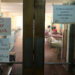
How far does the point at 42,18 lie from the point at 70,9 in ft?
1.27

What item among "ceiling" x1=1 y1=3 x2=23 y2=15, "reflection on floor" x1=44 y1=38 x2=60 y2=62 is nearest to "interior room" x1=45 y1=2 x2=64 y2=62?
"reflection on floor" x1=44 y1=38 x2=60 y2=62

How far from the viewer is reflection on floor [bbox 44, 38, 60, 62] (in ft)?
5.61

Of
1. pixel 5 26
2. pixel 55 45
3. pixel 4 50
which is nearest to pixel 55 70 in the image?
pixel 55 45

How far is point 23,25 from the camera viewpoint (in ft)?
5.25

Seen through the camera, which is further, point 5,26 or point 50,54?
point 50,54

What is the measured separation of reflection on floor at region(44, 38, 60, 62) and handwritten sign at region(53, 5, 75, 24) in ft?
1.19

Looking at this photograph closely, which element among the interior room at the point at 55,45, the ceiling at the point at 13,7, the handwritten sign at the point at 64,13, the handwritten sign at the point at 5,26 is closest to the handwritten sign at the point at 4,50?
the handwritten sign at the point at 5,26

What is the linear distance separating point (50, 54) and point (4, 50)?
66cm

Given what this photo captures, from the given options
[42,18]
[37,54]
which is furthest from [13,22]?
[37,54]

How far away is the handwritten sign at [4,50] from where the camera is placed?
5.26ft

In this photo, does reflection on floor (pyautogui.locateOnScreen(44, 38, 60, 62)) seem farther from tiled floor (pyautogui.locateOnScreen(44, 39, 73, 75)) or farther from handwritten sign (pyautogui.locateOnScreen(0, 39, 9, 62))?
handwritten sign (pyautogui.locateOnScreen(0, 39, 9, 62))

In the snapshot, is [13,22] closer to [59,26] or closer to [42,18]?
[42,18]

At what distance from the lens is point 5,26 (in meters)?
1.57

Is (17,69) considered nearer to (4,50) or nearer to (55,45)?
(4,50)
